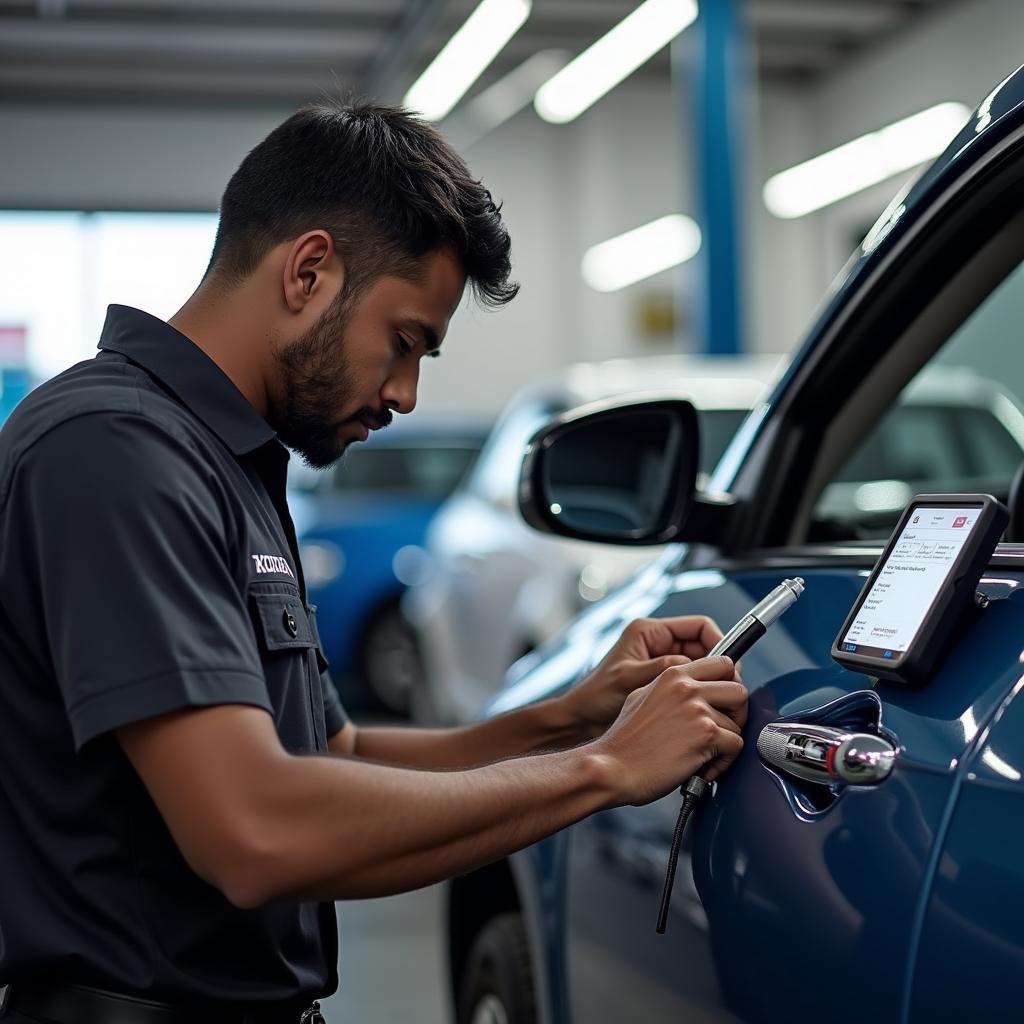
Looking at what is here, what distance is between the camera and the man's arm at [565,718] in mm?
1847

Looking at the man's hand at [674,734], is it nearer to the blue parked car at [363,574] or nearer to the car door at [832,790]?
the car door at [832,790]

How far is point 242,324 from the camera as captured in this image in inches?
65.6

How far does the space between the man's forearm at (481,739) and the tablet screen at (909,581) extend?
0.60 meters

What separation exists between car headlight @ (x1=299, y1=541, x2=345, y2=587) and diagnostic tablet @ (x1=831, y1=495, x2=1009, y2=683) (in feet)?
24.7

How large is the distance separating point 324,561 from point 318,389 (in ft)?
23.9

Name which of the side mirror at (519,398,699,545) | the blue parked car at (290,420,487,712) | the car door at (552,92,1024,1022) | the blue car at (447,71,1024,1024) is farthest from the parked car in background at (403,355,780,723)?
the car door at (552,92,1024,1022)

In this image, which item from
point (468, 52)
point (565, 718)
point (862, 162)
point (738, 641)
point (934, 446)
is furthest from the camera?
point (862, 162)

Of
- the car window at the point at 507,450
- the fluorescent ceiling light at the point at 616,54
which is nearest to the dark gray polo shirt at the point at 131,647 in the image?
the car window at the point at 507,450

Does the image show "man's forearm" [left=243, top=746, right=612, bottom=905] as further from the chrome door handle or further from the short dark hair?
the short dark hair

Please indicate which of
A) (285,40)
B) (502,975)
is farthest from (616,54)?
(502,975)

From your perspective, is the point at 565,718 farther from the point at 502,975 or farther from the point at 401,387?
the point at 502,975

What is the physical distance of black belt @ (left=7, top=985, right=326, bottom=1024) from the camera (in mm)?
1483

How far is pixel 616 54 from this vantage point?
1196cm

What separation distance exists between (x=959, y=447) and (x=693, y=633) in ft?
11.9
